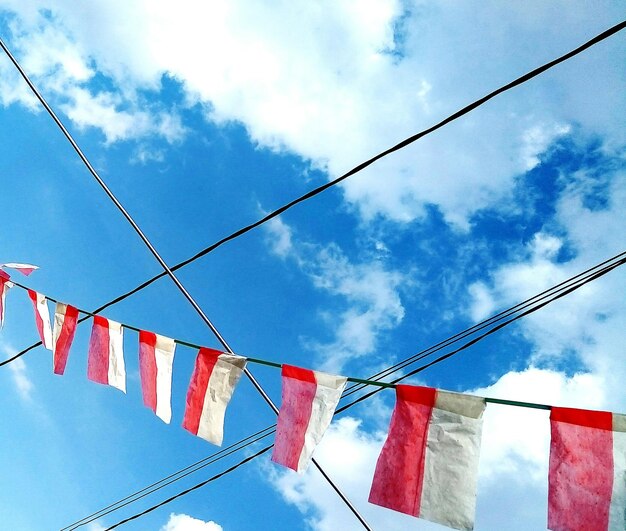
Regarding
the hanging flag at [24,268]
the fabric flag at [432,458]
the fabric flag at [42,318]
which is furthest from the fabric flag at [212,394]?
the hanging flag at [24,268]

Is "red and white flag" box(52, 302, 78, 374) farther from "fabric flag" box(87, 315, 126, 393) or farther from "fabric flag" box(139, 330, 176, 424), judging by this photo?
"fabric flag" box(139, 330, 176, 424)

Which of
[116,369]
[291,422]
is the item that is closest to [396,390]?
[291,422]

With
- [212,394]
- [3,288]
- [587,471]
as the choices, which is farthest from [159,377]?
[3,288]

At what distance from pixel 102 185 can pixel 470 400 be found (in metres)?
3.13

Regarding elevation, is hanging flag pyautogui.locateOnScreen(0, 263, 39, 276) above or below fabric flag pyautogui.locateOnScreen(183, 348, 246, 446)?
above

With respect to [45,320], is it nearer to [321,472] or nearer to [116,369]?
[116,369]

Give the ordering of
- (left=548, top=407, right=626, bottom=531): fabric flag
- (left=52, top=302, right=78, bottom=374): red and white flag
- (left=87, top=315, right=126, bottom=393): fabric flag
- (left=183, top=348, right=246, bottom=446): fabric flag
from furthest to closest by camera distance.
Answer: (left=52, top=302, right=78, bottom=374): red and white flag → (left=87, top=315, right=126, bottom=393): fabric flag → (left=183, top=348, right=246, bottom=446): fabric flag → (left=548, top=407, right=626, bottom=531): fabric flag

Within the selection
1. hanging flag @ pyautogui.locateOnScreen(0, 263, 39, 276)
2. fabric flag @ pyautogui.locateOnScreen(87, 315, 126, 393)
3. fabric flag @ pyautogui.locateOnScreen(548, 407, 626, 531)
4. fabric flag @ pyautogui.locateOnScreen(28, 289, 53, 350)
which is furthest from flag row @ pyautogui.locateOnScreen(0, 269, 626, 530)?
hanging flag @ pyautogui.locateOnScreen(0, 263, 39, 276)

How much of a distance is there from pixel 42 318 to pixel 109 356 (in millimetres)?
1284

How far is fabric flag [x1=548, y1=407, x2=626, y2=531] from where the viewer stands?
7.34 feet

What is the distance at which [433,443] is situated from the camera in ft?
8.84

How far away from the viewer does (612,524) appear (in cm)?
220

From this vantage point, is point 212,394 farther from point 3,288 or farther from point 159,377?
point 3,288

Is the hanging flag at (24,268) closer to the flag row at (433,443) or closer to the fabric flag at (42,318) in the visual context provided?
the fabric flag at (42,318)
